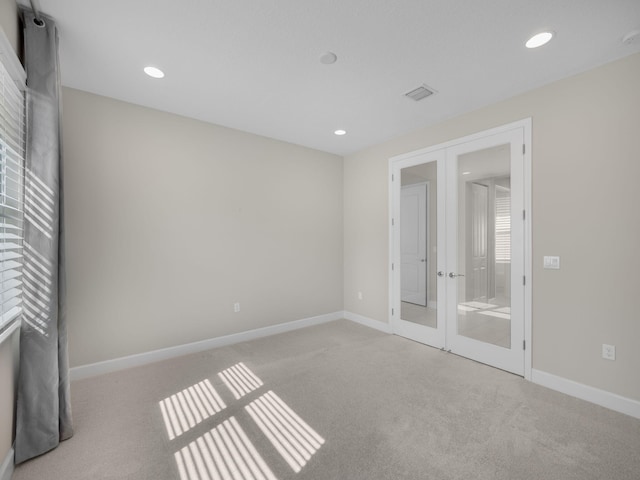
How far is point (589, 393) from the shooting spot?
2473 mm

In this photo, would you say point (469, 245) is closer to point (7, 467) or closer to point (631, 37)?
point (631, 37)

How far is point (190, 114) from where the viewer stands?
3412 millimetres

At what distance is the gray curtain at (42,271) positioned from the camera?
182 cm

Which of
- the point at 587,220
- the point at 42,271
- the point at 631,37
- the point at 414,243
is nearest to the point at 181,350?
the point at 42,271

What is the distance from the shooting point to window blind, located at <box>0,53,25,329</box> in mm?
1665

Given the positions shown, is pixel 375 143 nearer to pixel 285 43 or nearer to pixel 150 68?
pixel 285 43

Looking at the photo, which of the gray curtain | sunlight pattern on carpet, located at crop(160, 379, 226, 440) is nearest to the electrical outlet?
sunlight pattern on carpet, located at crop(160, 379, 226, 440)

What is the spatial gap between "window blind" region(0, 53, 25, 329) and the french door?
12.5ft

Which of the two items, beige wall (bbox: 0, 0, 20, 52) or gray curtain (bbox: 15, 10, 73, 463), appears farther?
gray curtain (bbox: 15, 10, 73, 463)

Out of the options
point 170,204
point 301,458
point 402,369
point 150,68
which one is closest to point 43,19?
point 150,68

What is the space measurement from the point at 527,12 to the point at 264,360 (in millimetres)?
3760

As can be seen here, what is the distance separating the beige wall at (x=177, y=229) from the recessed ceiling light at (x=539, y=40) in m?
3.03

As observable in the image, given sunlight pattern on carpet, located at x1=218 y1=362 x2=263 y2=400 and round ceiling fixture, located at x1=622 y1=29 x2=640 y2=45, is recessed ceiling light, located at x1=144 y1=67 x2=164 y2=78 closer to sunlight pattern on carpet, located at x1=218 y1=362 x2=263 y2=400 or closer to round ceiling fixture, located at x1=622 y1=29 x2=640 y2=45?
sunlight pattern on carpet, located at x1=218 y1=362 x2=263 y2=400

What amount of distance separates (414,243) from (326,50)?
265 cm
